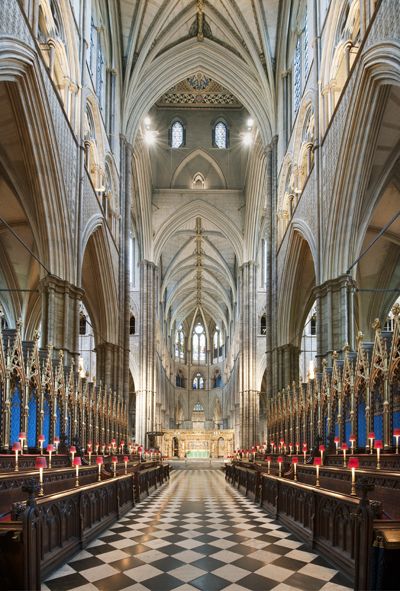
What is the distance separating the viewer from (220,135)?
33.5 m

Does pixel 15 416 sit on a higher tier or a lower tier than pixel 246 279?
lower

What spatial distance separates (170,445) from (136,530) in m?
36.5

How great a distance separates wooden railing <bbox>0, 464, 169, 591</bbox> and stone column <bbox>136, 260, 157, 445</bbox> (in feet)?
76.6

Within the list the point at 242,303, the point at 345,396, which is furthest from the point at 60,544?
the point at 242,303

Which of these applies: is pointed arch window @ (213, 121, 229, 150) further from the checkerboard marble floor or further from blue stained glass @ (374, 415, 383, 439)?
the checkerboard marble floor

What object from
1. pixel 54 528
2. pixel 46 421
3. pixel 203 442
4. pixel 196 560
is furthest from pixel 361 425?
pixel 203 442

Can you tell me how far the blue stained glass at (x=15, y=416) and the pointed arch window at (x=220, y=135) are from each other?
26.1 meters

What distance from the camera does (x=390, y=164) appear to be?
1416 centimetres

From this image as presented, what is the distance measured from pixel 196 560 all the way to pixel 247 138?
28868 millimetres

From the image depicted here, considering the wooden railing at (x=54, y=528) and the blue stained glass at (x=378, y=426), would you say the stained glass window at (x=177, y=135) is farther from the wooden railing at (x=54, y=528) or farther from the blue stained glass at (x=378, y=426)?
the wooden railing at (x=54, y=528)

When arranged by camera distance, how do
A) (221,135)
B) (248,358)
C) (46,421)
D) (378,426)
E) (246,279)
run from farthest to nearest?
(246,279), (248,358), (221,135), (46,421), (378,426)

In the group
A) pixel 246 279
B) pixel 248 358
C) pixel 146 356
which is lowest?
pixel 248 358

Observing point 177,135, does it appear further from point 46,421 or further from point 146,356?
point 46,421

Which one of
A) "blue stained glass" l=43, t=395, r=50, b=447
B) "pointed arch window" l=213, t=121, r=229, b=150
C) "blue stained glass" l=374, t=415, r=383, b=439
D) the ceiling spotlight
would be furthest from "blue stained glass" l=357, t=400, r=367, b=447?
"pointed arch window" l=213, t=121, r=229, b=150
